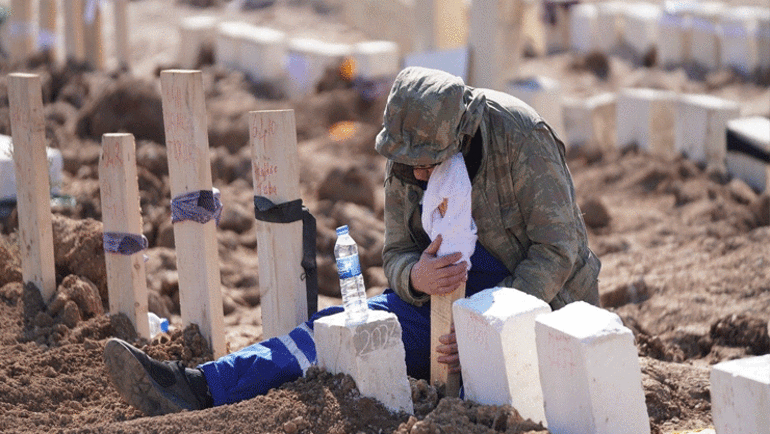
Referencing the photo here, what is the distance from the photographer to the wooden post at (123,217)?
460 cm

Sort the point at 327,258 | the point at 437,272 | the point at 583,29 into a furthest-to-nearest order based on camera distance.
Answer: the point at 583,29 < the point at 327,258 < the point at 437,272

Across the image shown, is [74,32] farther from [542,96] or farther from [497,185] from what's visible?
[497,185]

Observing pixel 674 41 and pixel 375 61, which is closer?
pixel 375 61

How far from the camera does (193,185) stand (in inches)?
173

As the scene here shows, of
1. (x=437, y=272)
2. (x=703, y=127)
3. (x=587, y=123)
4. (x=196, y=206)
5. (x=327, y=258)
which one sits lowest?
(x=327, y=258)

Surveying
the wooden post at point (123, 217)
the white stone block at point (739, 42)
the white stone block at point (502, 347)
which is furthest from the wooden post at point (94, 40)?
the white stone block at point (502, 347)

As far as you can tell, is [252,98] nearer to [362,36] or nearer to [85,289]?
[362,36]

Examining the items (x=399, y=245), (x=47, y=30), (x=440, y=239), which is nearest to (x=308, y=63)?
(x=47, y=30)

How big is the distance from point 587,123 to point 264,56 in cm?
416

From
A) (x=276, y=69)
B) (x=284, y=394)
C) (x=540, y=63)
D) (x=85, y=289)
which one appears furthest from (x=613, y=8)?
(x=284, y=394)

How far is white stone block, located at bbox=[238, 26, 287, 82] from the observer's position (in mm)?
Answer: 12305

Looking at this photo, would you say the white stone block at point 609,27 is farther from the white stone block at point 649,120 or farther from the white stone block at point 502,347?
the white stone block at point 502,347

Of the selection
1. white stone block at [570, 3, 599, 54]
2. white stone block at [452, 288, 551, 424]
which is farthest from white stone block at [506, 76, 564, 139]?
white stone block at [452, 288, 551, 424]

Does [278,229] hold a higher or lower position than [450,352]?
higher
